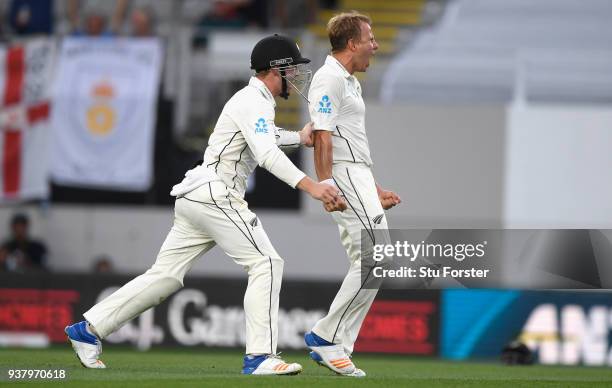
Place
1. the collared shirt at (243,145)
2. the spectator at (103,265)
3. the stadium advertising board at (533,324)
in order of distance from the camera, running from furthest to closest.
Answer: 1. the spectator at (103,265)
2. the stadium advertising board at (533,324)
3. the collared shirt at (243,145)

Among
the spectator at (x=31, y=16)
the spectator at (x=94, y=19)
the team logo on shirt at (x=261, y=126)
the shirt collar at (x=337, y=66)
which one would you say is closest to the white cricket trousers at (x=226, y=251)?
the team logo on shirt at (x=261, y=126)

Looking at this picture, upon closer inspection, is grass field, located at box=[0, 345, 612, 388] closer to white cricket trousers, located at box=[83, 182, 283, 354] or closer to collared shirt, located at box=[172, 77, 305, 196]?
white cricket trousers, located at box=[83, 182, 283, 354]

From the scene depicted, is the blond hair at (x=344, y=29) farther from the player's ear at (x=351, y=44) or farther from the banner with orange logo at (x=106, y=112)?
the banner with orange logo at (x=106, y=112)

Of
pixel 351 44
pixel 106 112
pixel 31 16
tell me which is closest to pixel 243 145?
pixel 351 44

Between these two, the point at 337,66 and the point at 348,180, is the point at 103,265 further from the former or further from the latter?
the point at 337,66

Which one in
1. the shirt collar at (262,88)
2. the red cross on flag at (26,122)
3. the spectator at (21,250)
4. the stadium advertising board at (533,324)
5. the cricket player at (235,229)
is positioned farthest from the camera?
the red cross on flag at (26,122)

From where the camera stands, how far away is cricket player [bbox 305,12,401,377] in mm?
8102

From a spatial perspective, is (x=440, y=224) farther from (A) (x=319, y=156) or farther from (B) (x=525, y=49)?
(A) (x=319, y=156)

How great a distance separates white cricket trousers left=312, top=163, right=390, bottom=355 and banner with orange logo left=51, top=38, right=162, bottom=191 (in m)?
8.12

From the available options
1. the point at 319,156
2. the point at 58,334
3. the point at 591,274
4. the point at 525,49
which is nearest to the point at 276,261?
the point at 319,156

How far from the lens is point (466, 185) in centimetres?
1591

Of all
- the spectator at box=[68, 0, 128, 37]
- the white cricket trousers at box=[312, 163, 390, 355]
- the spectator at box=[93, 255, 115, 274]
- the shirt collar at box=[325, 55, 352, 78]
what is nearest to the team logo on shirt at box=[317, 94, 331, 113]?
the shirt collar at box=[325, 55, 352, 78]

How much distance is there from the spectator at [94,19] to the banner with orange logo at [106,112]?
0.39 m

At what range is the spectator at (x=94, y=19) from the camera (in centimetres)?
1670
